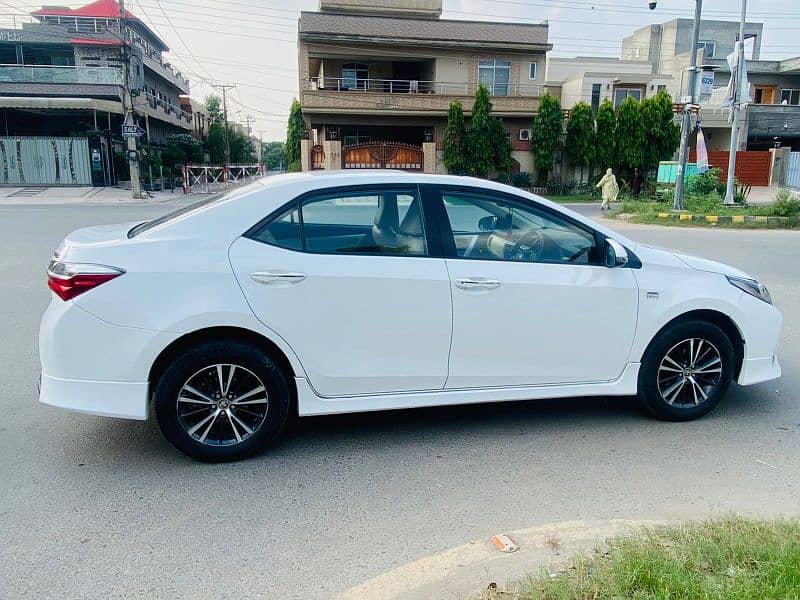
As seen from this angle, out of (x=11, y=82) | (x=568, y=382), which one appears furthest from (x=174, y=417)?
(x=11, y=82)

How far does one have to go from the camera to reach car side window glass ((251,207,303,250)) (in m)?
3.82

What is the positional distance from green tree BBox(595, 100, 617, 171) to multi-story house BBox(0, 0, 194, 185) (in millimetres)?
22234

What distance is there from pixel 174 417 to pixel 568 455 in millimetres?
2396

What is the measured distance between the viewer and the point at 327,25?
32.4m

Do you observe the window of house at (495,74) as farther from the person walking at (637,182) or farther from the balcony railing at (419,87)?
the person walking at (637,182)

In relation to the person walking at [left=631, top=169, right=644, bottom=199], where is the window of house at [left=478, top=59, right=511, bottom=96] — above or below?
above

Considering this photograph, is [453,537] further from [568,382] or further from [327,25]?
[327,25]

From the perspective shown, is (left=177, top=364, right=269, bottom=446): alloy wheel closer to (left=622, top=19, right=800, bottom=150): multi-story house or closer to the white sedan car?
the white sedan car

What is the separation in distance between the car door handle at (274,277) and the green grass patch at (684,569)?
2.00 metres

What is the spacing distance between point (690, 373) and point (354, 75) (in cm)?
3459

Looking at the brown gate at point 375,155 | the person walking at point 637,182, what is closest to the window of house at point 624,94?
the person walking at point 637,182

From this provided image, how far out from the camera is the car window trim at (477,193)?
404 cm

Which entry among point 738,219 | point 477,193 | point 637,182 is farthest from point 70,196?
point 477,193

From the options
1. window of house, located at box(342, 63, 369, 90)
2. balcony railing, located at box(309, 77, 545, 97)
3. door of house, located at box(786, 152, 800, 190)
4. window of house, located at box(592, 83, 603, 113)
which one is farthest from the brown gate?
door of house, located at box(786, 152, 800, 190)
